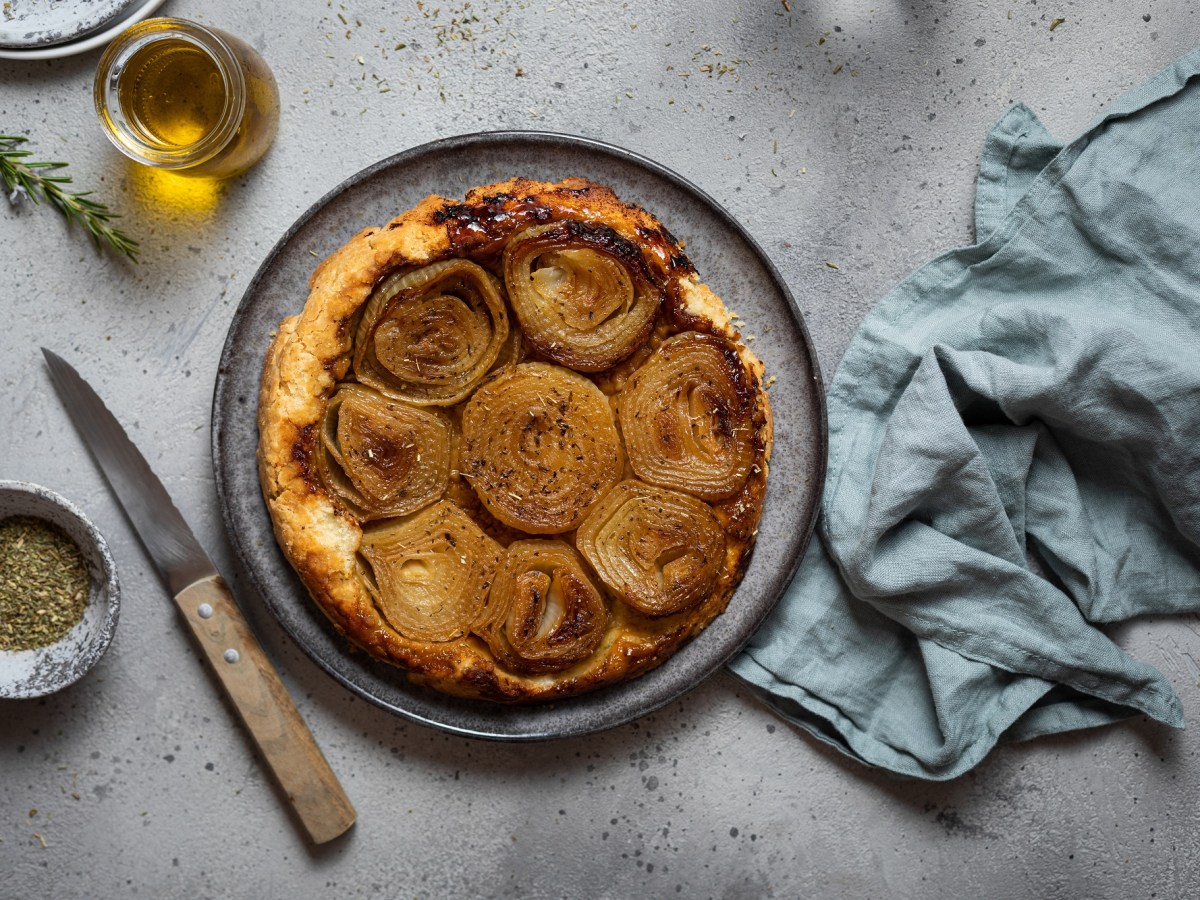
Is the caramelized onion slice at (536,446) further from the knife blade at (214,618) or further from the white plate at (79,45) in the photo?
the white plate at (79,45)

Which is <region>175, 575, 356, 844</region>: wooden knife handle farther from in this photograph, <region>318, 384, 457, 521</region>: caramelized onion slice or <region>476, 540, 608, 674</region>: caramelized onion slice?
<region>476, 540, 608, 674</region>: caramelized onion slice

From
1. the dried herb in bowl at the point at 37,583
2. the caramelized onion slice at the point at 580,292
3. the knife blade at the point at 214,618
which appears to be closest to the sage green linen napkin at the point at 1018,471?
the caramelized onion slice at the point at 580,292

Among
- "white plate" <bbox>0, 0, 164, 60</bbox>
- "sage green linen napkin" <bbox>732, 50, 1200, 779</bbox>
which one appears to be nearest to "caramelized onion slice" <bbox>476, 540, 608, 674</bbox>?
"sage green linen napkin" <bbox>732, 50, 1200, 779</bbox>

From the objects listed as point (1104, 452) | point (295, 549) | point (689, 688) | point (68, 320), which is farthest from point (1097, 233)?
point (68, 320)

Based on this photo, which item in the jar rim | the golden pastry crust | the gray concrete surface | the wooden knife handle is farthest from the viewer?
the gray concrete surface

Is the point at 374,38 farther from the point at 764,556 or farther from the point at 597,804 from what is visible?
the point at 597,804
